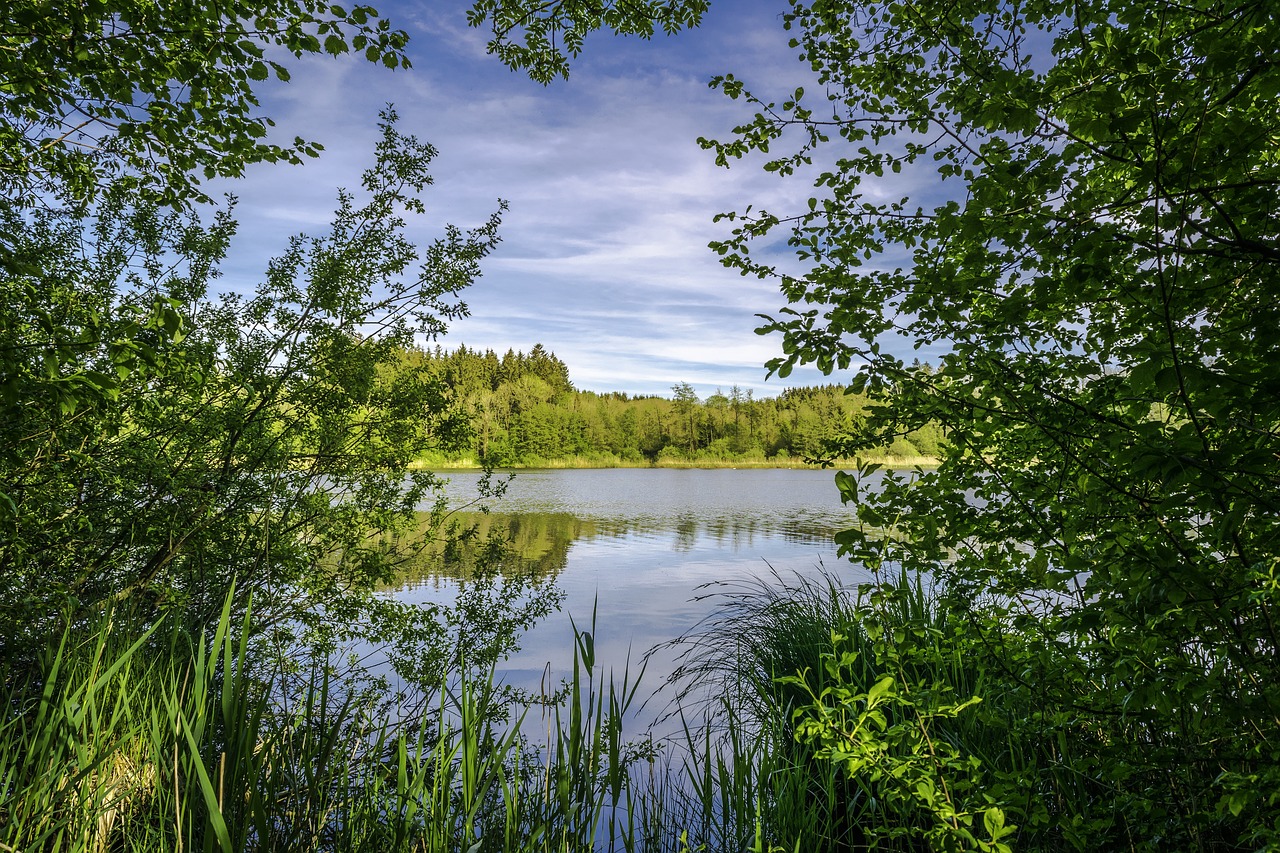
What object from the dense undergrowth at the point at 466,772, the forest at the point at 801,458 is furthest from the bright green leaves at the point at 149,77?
the dense undergrowth at the point at 466,772

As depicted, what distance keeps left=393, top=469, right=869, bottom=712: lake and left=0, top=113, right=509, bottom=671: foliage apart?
1894 millimetres

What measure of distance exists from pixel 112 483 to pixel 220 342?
61.8 inches

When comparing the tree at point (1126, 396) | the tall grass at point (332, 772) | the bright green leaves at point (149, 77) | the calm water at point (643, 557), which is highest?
the bright green leaves at point (149, 77)

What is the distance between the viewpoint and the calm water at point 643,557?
752cm

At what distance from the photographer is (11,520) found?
332 centimetres

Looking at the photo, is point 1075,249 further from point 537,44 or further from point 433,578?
point 433,578

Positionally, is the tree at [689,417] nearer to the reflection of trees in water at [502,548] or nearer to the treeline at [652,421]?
the treeline at [652,421]

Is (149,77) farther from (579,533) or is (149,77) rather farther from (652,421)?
(652,421)

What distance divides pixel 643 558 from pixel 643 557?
0.36ft

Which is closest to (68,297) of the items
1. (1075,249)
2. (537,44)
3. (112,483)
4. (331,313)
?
(112,483)

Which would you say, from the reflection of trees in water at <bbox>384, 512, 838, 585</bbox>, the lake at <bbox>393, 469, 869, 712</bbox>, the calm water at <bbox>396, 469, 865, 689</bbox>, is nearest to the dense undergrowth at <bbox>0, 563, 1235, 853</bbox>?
the calm water at <bbox>396, 469, 865, 689</bbox>

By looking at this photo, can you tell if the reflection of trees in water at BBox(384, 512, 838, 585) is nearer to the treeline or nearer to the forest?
the forest

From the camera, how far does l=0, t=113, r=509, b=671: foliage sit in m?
3.93

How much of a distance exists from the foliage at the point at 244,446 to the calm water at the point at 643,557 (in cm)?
193
